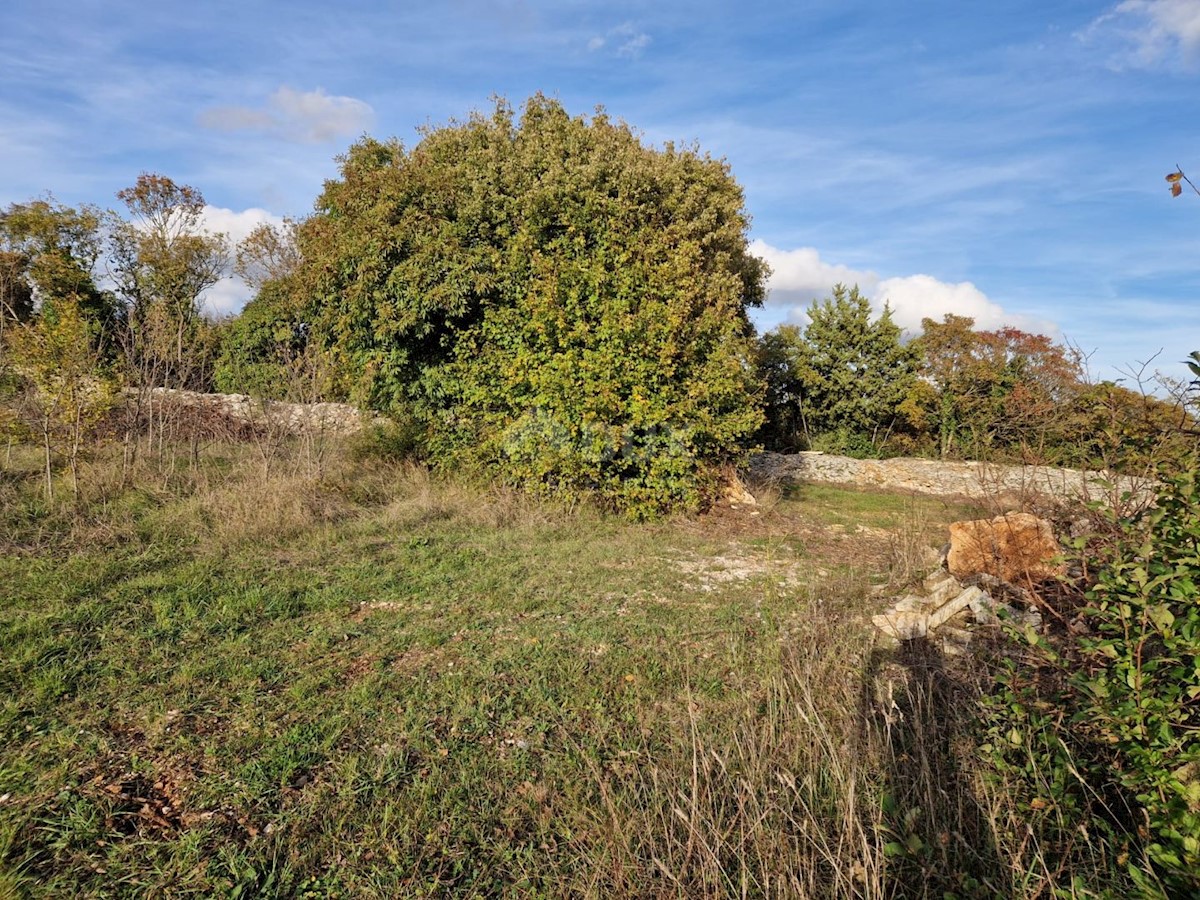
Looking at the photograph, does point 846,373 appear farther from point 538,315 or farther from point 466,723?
point 466,723

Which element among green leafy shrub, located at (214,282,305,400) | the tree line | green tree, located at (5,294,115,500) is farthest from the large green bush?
green leafy shrub, located at (214,282,305,400)

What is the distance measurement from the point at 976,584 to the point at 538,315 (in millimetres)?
6255

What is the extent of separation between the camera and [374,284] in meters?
10.0

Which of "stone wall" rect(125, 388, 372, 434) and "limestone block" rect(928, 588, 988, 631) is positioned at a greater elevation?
"stone wall" rect(125, 388, 372, 434)

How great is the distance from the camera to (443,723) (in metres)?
3.70

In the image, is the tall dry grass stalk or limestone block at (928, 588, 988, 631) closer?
the tall dry grass stalk

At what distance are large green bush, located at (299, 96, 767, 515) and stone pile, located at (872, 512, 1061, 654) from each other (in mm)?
3783

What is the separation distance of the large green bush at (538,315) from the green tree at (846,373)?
12446 mm

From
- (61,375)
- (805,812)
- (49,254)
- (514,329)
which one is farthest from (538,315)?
(49,254)

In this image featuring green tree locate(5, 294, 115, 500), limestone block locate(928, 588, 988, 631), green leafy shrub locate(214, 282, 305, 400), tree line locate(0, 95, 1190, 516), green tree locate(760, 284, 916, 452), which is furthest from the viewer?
green tree locate(760, 284, 916, 452)

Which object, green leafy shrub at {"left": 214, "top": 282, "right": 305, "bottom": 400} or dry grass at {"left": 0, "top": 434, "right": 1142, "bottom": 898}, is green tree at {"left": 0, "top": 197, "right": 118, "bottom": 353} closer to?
green leafy shrub at {"left": 214, "top": 282, "right": 305, "bottom": 400}

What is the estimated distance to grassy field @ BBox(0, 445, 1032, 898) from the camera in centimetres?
252

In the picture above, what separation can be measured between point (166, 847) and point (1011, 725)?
373 centimetres

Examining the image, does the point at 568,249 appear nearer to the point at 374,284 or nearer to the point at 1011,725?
the point at 374,284
